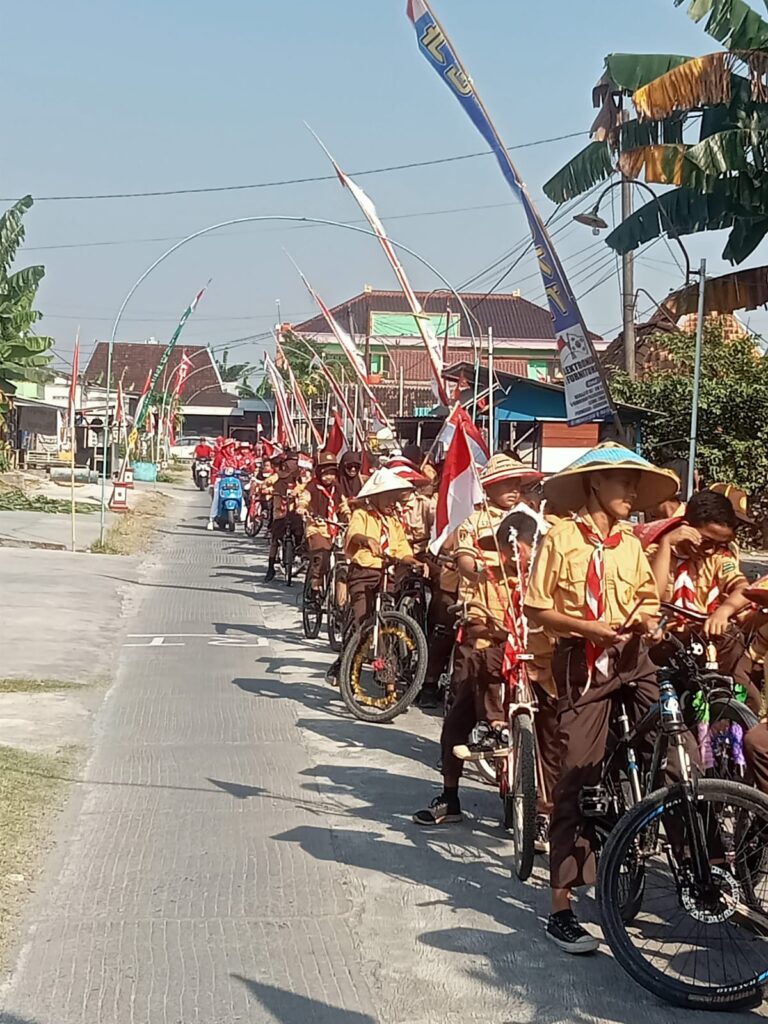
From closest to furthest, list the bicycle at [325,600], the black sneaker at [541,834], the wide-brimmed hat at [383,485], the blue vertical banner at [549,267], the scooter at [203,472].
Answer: the black sneaker at [541,834]
the blue vertical banner at [549,267]
the wide-brimmed hat at [383,485]
the bicycle at [325,600]
the scooter at [203,472]

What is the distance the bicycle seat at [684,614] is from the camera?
5703 mm

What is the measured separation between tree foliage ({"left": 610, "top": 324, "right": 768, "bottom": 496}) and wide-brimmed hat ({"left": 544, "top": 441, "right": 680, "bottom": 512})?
51.8 ft

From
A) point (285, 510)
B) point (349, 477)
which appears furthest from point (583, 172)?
point (285, 510)

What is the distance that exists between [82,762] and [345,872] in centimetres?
277

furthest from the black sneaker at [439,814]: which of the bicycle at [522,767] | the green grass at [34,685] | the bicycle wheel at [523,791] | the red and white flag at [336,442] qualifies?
the red and white flag at [336,442]

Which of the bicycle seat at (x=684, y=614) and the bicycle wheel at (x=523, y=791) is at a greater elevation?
the bicycle seat at (x=684, y=614)

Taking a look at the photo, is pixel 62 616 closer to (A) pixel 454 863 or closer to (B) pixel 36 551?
(B) pixel 36 551

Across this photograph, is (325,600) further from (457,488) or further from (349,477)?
(457,488)

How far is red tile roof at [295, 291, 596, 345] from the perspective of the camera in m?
66.7

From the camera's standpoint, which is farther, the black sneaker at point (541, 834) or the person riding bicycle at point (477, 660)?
the person riding bicycle at point (477, 660)

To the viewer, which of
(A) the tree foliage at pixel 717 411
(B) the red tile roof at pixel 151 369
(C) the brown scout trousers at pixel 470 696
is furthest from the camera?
(B) the red tile roof at pixel 151 369

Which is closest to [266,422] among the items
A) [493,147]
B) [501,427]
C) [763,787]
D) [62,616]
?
[501,427]

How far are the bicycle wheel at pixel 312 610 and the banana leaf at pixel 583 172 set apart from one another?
5710mm

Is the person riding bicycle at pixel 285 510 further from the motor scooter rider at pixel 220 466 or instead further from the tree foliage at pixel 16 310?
the tree foliage at pixel 16 310
